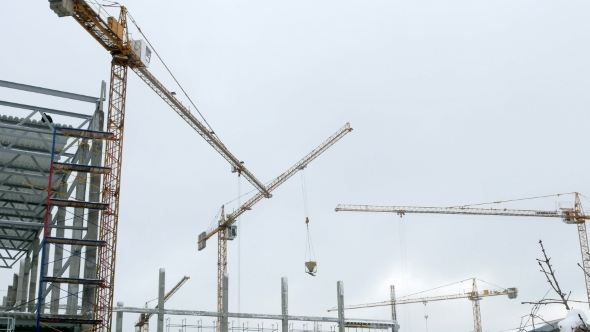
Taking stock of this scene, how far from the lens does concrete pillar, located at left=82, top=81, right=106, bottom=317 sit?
41.9m

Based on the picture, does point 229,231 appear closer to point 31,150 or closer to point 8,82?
point 31,150

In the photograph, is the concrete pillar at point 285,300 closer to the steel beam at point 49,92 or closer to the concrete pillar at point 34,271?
the steel beam at point 49,92

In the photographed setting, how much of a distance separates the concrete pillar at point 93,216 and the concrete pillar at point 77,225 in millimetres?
472

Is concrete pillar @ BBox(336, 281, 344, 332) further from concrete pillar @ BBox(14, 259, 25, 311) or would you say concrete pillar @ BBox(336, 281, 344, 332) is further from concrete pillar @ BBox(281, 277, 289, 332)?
concrete pillar @ BBox(14, 259, 25, 311)

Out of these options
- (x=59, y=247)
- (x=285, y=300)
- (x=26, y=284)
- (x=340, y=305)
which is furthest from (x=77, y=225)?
(x=340, y=305)

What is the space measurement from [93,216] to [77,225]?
6.26 ft

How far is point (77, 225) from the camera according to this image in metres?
44.8

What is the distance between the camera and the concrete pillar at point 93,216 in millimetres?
41938

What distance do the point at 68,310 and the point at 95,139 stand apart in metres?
10.4

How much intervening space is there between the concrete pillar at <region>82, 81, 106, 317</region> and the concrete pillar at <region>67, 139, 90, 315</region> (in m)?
0.47

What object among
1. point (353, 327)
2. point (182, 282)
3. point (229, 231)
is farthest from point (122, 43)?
point (182, 282)

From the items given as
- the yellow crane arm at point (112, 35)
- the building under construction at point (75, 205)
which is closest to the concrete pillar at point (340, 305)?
the building under construction at point (75, 205)

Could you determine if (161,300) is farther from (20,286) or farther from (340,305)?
(20,286)

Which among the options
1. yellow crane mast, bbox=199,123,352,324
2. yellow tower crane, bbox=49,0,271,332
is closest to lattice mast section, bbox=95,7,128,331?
yellow tower crane, bbox=49,0,271,332
